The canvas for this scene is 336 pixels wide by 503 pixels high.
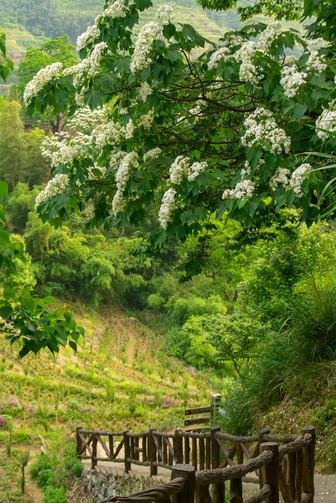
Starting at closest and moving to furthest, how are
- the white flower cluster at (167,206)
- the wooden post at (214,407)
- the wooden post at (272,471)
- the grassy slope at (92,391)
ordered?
the wooden post at (272,471)
the white flower cluster at (167,206)
the wooden post at (214,407)
the grassy slope at (92,391)

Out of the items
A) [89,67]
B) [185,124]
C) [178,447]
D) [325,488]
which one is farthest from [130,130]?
[178,447]

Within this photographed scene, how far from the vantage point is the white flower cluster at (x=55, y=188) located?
16.3 feet

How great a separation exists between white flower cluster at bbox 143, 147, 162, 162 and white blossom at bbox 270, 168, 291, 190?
47.1 inches

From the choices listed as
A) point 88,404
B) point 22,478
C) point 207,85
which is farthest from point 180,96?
point 88,404

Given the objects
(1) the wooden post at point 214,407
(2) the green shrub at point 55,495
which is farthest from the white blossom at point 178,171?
(2) the green shrub at point 55,495

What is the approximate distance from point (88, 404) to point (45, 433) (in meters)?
3.41

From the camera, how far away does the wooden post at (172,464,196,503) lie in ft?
9.45

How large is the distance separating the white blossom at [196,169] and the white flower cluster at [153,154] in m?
0.64

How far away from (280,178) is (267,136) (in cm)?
29

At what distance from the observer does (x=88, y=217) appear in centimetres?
558

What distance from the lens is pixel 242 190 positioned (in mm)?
4148

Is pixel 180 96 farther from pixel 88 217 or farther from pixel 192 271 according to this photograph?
pixel 192 271

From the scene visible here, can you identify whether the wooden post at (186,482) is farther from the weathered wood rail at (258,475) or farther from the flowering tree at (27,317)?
the flowering tree at (27,317)

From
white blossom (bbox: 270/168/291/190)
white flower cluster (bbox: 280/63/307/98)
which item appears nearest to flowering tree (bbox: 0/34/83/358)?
white blossom (bbox: 270/168/291/190)
